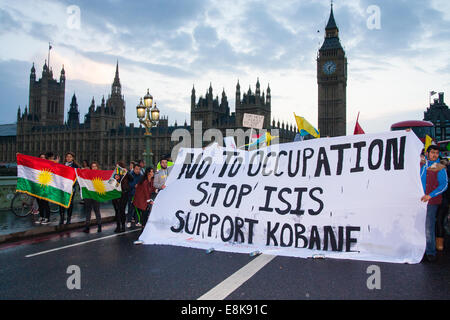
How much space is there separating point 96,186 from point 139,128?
82.6 metres

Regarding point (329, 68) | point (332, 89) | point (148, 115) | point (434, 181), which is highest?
point (329, 68)

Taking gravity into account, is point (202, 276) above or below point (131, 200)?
below

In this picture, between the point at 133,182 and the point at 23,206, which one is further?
the point at 23,206

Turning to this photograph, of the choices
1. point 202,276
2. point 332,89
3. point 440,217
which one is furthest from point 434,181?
point 332,89

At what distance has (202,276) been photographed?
5.33m

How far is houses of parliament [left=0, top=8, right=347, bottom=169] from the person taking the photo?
85.1m

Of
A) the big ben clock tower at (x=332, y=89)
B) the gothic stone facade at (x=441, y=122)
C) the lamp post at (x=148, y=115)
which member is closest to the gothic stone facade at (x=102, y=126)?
the big ben clock tower at (x=332, y=89)

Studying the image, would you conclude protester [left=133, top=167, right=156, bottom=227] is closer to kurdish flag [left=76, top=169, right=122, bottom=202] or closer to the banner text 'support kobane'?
kurdish flag [left=76, top=169, right=122, bottom=202]

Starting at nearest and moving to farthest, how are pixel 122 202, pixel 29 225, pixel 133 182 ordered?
1. pixel 122 202
2. pixel 29 225
3. pixel 133 182

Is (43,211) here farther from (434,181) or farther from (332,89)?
(332,89)

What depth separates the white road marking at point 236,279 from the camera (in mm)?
4551

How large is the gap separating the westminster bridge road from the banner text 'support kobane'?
379 mm

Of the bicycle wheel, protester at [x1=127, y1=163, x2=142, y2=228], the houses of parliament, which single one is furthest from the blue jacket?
the houses of parliament

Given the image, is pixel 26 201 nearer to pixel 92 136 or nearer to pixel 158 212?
pixel 158 212
